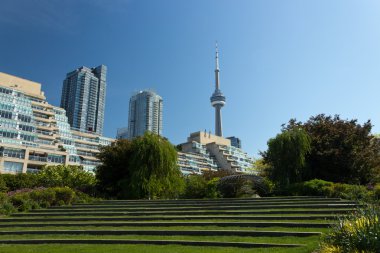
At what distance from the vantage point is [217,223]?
13.5 m

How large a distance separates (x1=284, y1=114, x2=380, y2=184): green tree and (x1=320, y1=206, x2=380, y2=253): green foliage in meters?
20.4

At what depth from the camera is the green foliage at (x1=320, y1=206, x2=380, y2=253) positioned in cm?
669

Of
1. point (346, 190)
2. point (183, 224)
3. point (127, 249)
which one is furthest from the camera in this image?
point (346, 190)

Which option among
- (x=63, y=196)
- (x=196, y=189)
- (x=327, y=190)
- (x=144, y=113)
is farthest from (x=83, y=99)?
(x=327, y=190)

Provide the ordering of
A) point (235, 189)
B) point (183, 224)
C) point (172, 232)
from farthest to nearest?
point (235, 189), point (183, 224), point (172, 232)

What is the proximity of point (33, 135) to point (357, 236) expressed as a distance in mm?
73680

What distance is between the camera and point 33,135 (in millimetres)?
71750

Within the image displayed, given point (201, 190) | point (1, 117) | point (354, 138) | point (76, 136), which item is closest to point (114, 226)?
point (201, 190)

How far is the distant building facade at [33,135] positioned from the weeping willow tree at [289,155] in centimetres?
3889

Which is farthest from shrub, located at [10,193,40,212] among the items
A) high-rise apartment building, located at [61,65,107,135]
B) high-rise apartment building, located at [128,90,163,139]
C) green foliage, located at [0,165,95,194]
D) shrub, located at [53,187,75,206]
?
high-rise apartment building, located at [128,90,163,139]

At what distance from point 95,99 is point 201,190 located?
5254 inches

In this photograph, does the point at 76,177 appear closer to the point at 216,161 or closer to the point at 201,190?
the point at 201,190

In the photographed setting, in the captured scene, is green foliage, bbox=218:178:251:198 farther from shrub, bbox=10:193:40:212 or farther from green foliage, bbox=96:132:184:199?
shrub, bbox=10:193:40:212

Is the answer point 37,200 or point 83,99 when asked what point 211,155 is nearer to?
point 83,99
